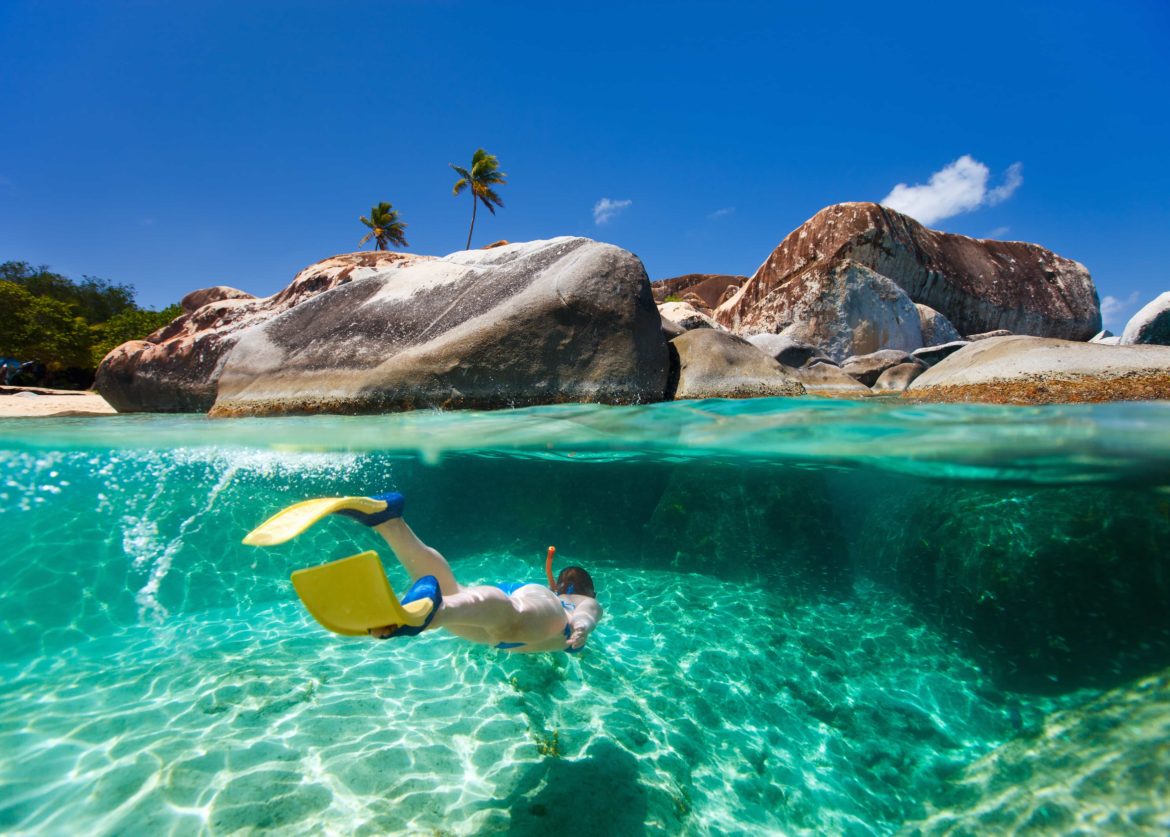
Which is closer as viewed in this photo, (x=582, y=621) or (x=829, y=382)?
(x=582, y=621)

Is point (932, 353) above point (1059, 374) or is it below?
above

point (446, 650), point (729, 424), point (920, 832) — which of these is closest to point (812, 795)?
point (920, 832)

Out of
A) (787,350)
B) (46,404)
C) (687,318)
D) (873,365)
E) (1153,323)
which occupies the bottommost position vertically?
(46,404)

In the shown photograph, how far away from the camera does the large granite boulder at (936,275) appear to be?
57.1 feet

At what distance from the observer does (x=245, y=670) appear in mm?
5211

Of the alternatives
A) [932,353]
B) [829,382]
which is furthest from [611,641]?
[932,353]

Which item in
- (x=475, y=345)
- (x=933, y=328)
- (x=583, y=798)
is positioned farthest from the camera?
(x=933, y=328)

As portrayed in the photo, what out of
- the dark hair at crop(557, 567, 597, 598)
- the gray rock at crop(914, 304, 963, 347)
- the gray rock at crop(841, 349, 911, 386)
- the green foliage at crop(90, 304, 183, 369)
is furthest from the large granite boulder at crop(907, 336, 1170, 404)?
the green foliage at crop(90, 304, 183, 369)

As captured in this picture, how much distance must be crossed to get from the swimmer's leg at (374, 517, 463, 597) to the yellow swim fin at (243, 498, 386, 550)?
18cm

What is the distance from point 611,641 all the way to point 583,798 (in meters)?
2.67

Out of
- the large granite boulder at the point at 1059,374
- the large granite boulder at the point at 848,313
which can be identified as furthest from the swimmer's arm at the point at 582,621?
the large granite boulder at the point at 848,313

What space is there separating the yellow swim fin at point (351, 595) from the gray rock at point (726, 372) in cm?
779

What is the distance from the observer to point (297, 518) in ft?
7.71

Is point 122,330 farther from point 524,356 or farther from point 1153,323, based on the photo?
point 1153,323
